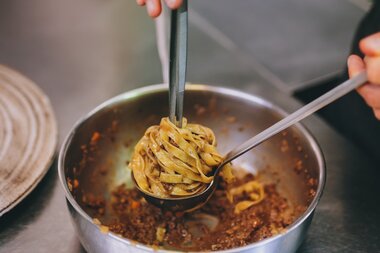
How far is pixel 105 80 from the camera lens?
168cm

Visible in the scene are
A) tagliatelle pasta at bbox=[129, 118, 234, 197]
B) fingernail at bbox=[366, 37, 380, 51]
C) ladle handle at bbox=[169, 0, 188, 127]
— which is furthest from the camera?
tagliatelle pasta at bbox=[129, 118, 234, 197]

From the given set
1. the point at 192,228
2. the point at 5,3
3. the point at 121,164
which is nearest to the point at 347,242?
the point at 192,228

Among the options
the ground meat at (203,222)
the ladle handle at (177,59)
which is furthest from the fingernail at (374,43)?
the ground meat at (203,222)

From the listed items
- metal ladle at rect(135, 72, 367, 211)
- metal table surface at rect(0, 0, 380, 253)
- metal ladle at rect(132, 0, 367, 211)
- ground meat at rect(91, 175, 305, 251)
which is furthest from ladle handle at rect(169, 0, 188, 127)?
metal table surface at rect(0, 0, 380, 253)

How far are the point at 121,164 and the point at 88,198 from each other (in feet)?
0.53

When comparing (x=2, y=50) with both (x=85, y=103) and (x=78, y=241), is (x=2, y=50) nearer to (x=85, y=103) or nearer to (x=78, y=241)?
(x=85, y=103)

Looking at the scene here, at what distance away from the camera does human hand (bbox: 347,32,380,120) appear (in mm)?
849

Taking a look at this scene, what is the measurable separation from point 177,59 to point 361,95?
14.8 inches

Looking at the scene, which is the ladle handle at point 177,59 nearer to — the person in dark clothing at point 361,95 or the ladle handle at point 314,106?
the person in dark clothing at point 361,95

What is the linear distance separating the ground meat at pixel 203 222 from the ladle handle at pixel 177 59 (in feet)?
0.82

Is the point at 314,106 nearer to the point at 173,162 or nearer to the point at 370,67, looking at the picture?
the point at 370,67

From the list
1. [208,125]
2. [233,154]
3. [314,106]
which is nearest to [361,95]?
[314,106]

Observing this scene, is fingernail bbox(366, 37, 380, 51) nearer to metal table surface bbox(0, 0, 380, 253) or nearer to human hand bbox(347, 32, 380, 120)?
human hand bbox(347, 32, 380, 120)

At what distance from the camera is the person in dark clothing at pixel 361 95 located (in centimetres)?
86
